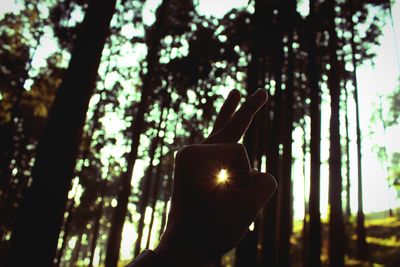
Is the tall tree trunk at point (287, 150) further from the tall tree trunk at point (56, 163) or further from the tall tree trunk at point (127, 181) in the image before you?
the tall tree trunk at point (56, 163)

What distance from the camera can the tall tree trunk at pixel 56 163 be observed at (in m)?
3.22

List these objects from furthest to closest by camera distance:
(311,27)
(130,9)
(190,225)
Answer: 1. (130,9)
2. (311,27)
3. (190,225)

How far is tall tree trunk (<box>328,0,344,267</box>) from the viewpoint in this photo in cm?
1070

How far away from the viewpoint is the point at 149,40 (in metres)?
16.4

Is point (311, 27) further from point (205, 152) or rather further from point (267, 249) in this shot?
point (205, 152)

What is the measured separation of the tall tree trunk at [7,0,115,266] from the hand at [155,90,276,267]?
2.90 metres

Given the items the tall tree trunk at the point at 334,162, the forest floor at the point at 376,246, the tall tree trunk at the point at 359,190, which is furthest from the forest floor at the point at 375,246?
the tall tree trunk at the point at 334,162

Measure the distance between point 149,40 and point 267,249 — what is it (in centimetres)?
1188

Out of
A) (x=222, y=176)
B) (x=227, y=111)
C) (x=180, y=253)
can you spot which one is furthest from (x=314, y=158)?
(x=180, y=253)

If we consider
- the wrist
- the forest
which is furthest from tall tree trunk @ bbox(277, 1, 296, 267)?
the wrist

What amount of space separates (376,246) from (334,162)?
1084cm

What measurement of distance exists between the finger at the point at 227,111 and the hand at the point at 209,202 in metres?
0.20

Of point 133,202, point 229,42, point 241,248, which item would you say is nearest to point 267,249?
point 241,248

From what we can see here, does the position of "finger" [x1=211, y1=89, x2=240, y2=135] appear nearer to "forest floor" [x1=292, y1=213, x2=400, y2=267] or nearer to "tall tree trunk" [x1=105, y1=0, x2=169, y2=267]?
"tall tree trunk" [x1=105, y1=0, x2=169, y2=267]
